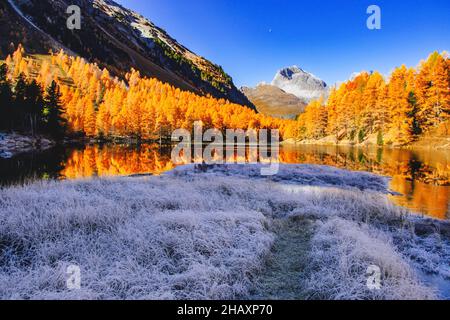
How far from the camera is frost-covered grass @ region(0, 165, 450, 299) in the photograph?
5.59 meters

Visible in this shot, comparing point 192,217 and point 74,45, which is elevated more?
point 74,45

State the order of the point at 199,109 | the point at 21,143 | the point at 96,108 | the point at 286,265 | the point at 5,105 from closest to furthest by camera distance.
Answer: the point at 286,265, the point at 5,105, the point at 21,143, the point at 96,108, the point at 199,109

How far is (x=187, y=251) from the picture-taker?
7184 millimetres

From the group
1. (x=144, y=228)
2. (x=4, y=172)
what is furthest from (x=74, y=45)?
(x=144, y=228)

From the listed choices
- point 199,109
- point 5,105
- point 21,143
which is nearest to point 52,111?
point 5,105

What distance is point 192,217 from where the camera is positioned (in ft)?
29.4

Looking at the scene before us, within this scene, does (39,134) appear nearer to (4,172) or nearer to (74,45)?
(4,172)

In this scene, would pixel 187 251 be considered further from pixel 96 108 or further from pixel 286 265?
pixel 96 108

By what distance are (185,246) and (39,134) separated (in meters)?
62.3

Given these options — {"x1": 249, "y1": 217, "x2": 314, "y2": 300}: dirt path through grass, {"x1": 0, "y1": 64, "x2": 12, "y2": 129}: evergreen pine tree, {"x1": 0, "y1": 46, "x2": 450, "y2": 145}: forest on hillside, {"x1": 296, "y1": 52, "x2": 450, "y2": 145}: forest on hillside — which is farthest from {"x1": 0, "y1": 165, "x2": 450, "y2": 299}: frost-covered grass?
{"x1": 296, "y1": 52, "x2": 450, "y2": 145}: forest on hillside

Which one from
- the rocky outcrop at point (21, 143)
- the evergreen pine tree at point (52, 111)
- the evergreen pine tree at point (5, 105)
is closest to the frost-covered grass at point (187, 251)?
the rocky outcrop at point (21, 143)

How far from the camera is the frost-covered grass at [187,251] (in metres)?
5.59

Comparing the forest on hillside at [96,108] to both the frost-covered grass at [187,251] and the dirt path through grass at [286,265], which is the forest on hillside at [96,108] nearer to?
the frost-covered grass at [187,251]
